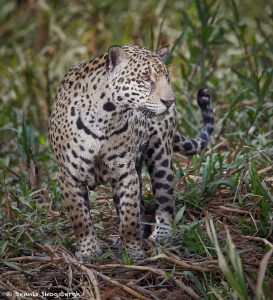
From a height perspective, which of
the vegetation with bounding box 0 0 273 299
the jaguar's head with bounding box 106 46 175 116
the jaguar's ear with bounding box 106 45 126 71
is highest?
the jaguar's ear with bounding box 106 45 126 71

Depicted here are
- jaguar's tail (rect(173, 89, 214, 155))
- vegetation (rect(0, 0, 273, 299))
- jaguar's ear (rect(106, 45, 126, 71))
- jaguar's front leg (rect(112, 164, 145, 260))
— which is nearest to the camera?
vegetation (rect(0, 0, 273, 299))

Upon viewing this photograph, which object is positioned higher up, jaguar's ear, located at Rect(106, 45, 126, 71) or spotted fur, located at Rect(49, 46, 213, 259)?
jaguar's ear, located at Rect(106, 45, 126, 71)

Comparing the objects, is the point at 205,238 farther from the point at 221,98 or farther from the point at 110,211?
the point at 221,98

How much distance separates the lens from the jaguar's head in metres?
5.64

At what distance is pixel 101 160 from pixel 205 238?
0.93 meters

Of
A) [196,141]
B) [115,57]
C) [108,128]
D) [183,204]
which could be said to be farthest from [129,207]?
[196,141]

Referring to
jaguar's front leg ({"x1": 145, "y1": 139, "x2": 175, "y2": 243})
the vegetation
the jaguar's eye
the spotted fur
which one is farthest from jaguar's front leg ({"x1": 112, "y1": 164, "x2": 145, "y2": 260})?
the jaguar's eye

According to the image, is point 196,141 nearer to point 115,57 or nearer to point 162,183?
point 162,183

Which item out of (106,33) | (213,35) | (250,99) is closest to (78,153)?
(250,99)

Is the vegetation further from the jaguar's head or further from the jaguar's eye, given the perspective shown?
the jaguar's eye

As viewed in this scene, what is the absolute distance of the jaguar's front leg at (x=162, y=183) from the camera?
6512 millimetres

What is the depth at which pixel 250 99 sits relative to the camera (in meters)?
9.12

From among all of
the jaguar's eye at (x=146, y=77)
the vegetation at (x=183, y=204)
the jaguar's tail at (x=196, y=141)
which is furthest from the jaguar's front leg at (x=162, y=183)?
the jaguar's eye at (x=146, y=77)

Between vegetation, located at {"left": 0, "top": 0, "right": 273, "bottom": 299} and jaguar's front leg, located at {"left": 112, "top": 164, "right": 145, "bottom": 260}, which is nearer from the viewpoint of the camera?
vegetation, located at {"left": 0, "top": 0, "right": 273, "bottom": 299}
